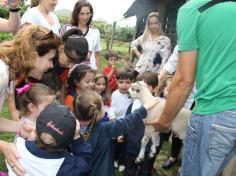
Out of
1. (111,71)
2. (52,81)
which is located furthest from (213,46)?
(111,71)

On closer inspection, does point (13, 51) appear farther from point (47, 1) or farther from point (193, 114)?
point (47, 1)

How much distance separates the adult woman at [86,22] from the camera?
497 cm

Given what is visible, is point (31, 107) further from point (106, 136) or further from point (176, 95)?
point (176, 95)

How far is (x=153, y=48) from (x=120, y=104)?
59.2 inches

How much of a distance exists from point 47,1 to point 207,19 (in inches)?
117

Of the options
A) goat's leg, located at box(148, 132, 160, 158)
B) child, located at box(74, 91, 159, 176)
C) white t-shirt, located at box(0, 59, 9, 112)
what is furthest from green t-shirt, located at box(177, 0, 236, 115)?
goat's leg, located at box(148, 132, 160, 158)

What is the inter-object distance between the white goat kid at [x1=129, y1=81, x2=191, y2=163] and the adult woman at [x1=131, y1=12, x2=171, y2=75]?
168 centimetres

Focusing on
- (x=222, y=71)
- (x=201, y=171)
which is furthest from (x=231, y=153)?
(x=222, y=71)

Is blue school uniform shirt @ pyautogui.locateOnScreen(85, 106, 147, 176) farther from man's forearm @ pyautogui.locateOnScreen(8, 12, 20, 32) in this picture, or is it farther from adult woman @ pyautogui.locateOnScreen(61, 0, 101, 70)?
adult woman @ pyautogui.locateOnScreen(61, 0, 101, 70)

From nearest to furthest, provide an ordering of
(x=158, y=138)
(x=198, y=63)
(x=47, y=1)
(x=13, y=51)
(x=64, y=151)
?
(x=198, y=63) → (x=64, y=151) → (x=13, y=51) → (x=158, y=138) → (x=47, y=1)

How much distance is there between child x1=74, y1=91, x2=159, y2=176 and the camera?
2.98 m

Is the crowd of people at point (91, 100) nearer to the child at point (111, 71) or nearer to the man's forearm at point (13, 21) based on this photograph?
the man's forearm at point (13, 21)

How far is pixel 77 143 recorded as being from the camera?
8.11 feet

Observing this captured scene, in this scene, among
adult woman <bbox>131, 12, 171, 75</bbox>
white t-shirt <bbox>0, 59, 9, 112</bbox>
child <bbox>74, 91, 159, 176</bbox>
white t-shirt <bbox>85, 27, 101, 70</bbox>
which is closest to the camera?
white t-shirt <bbox>0, 59, 9, 112</bbox>
